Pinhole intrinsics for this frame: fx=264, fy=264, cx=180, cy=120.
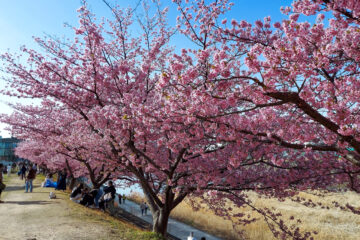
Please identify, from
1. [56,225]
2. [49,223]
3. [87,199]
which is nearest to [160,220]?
[56,225]

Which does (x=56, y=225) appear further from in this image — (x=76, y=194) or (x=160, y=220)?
(x=76, y=194)

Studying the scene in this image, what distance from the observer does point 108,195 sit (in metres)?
12.6

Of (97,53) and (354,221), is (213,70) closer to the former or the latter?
(97,53)

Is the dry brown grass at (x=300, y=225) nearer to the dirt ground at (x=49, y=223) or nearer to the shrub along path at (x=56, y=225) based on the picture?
the shrub along path at (x=56, y=225)

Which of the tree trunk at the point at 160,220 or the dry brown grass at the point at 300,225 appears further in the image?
the dry brown grass at the point at 300,225

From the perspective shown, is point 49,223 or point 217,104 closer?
point 217,104

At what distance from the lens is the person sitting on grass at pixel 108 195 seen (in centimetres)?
1236

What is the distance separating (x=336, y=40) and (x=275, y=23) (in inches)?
90.4

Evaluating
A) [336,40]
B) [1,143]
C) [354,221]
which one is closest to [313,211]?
[354,221]

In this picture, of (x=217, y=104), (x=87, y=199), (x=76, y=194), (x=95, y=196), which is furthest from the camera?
(x=76, y=194)

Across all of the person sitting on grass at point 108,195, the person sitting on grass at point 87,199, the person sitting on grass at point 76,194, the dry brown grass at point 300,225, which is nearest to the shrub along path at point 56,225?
the person sitting on grass at point 87,199

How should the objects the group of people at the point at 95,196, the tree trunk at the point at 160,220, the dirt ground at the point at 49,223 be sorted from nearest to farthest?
the dirt ground at the point at 49,223 → the tree trunk at the point at 160,220 → the group of people at the point at 95,196

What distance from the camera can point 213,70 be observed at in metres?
4.06

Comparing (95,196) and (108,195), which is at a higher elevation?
(108,195)
